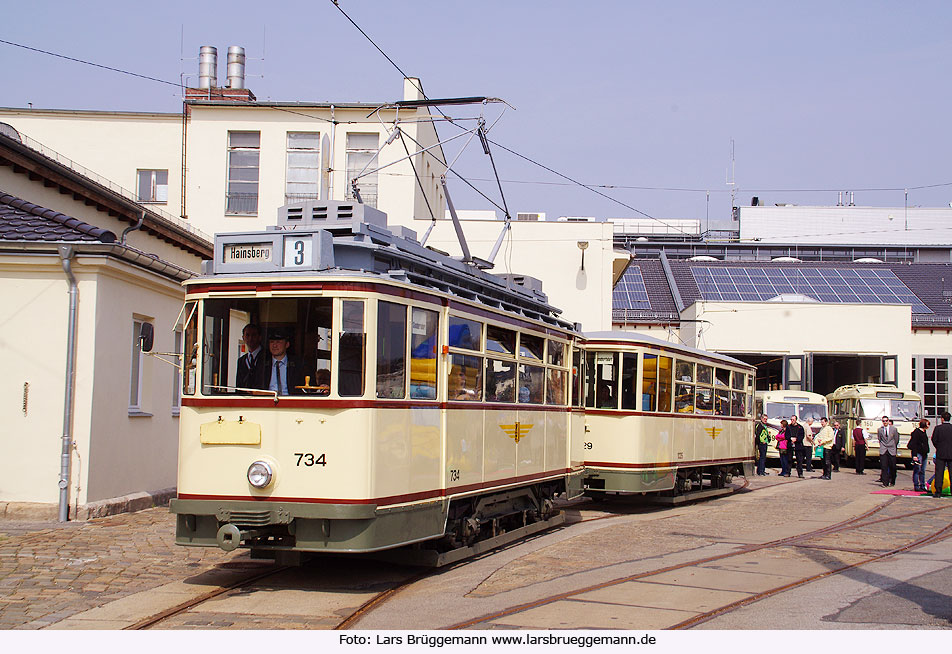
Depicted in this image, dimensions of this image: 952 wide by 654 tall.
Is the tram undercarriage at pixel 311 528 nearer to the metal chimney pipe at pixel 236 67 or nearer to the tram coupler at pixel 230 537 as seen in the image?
the tram coupler at pixel 230 537

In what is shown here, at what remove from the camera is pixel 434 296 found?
31.4ft

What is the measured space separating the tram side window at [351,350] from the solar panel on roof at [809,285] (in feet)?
123

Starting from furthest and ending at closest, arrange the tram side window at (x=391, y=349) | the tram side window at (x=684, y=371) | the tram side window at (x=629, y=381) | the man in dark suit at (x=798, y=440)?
the man in dark suit at (x=798, y=440)
the tram side window at (x=684, y=371)
the tram side window at (x=629, y=381)
the tram side window at (x=391, y=349)

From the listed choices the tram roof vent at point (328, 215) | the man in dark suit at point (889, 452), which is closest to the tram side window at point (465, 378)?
the tram roof vent at point (328, 215)

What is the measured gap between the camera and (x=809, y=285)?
151 ft

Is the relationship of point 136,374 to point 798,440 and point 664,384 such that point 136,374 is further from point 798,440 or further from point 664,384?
point 798,440

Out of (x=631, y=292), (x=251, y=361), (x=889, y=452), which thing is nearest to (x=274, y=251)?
(x=251, y=361)

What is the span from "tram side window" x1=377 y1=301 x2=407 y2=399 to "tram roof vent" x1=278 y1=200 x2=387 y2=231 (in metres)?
0.92

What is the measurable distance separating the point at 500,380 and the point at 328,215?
298 cm

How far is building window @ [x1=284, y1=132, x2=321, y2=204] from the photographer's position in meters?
28.5

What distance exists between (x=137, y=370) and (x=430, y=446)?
24.0 feet

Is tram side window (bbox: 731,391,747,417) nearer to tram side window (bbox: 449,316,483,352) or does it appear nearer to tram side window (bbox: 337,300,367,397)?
tram side window (bbox: 449,316,483,352)

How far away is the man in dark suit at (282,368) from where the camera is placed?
8.64m

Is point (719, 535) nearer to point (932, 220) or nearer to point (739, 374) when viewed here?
point (739, 374)
